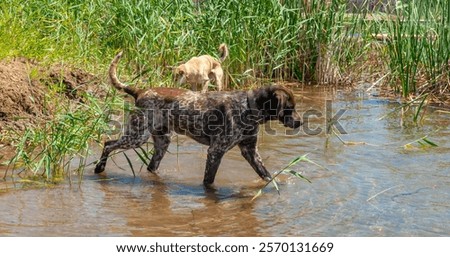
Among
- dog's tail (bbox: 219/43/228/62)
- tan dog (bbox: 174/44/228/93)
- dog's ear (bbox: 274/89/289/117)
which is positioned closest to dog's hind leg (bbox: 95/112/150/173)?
dog's ear (bbox: 274/89/289/117)

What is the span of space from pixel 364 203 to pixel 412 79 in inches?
189

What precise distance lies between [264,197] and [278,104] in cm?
89

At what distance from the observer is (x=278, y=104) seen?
26.2ft

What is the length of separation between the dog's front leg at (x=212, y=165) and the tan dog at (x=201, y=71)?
3235mm

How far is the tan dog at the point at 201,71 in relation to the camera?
1122 centimetres

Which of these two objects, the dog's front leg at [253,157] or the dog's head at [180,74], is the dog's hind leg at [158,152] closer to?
the dog's front leg at [253,157]

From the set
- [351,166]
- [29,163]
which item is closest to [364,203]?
[351,166]

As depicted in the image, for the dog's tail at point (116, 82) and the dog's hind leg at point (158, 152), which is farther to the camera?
the dog's hind leg at point (158, 152)

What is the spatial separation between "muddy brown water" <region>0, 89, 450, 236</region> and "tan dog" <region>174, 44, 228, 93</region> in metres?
1.57

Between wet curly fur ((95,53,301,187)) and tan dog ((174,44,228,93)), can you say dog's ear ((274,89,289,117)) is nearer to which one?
wet curly fur ((95,53,301,187))

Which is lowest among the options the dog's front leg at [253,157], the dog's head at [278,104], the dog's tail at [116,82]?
the dog's front leg at [253,157]

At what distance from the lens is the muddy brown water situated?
6684 mm


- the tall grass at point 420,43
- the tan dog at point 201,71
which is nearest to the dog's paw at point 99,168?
the tan dog at point 201,71
